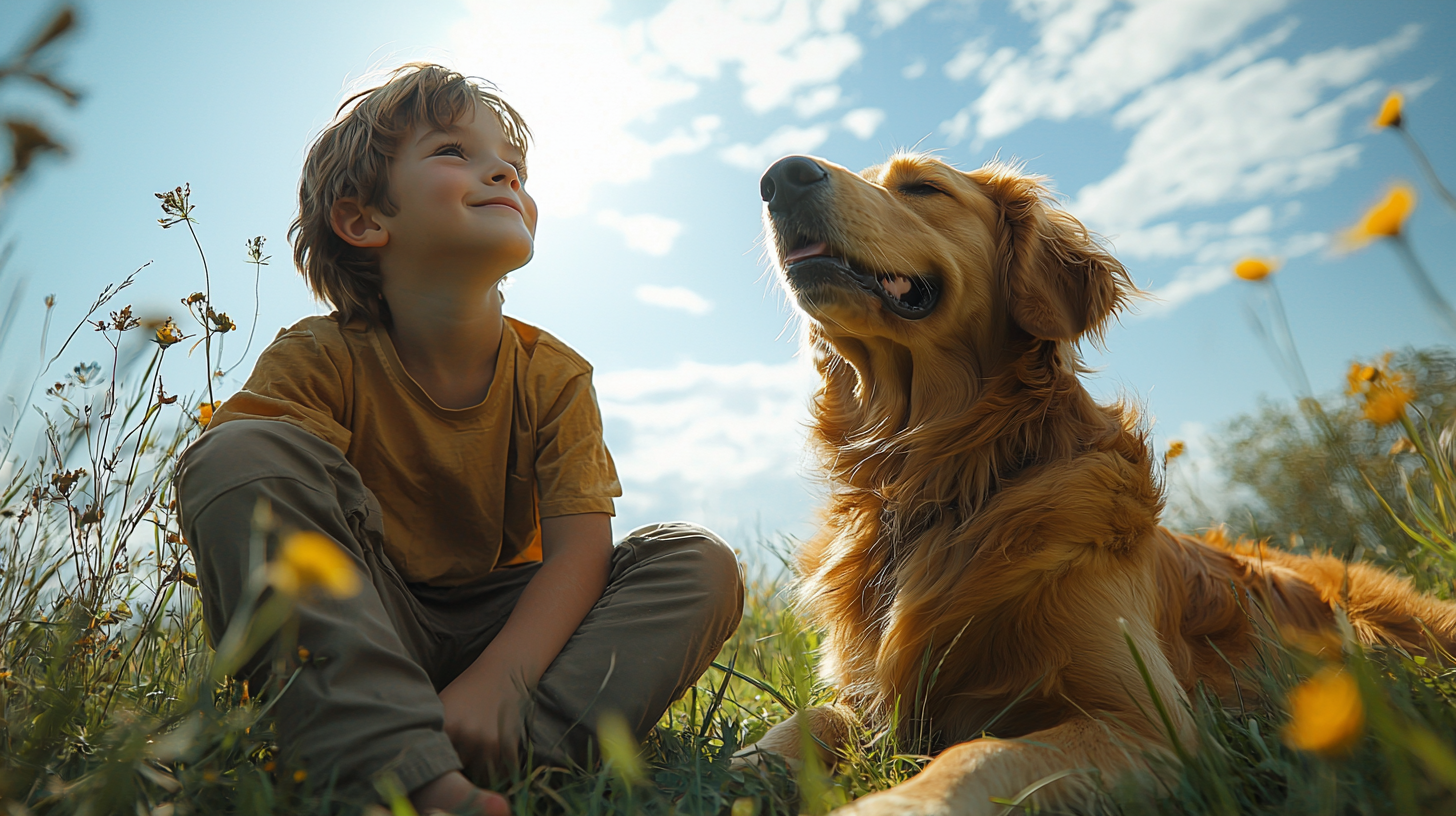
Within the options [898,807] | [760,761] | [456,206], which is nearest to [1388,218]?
[898,807]

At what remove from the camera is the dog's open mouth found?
225 cm

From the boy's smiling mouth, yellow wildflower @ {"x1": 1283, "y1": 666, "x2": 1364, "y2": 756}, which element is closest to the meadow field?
yellow wildflower @ {"x1": 1283, "y1": 666, "x2": 1364, "y2": 756}

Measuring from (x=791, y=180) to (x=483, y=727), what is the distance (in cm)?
161

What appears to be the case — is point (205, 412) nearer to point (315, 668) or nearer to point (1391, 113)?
point (315, 668)

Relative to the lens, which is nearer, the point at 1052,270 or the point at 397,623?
the point at 397,623

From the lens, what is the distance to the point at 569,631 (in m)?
1.72

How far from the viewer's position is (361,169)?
218 centimetres

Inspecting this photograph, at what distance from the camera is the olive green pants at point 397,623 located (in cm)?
125

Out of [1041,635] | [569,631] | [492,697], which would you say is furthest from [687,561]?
[1041,635]

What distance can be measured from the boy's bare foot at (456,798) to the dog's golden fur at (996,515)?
69 cm

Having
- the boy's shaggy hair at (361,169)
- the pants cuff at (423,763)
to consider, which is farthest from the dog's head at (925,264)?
the pants cuff at (423,763)

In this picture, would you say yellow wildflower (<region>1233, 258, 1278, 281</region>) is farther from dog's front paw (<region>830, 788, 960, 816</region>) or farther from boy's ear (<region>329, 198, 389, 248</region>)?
boy's ear (<region>329, 198, 389, 248</region>)

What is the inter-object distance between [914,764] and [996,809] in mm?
328

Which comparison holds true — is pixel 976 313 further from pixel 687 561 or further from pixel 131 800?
pixel 131 800
